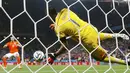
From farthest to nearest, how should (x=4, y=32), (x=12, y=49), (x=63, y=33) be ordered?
(x=4, y=32), (x=12, y=49), (x=63, y=33)

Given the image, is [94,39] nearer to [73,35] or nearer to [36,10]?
[73,35]

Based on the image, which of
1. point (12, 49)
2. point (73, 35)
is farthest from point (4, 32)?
point (73, 35)

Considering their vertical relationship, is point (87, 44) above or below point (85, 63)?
above

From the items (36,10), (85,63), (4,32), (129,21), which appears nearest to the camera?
(129,21)

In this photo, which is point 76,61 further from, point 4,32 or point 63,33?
point 63,33

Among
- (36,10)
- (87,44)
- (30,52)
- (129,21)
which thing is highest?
(87,44)

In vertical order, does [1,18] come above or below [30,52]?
above

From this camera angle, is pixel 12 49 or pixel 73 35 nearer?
pixel 73 35

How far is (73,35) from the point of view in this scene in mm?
1125

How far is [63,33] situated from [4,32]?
5331 millimetres

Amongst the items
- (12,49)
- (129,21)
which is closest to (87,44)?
(12,49)

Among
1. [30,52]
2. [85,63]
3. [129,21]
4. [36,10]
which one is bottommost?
[85,63]

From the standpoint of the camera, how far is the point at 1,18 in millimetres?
5688

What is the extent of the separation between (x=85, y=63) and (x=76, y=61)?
20 cm
